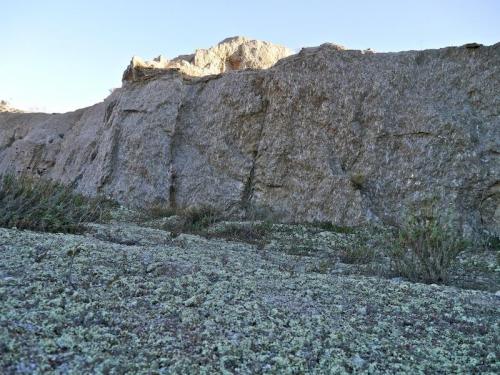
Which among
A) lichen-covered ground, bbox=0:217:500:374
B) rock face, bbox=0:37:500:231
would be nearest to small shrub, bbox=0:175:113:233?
lichen-covered ground, bbox=0:217:500:374

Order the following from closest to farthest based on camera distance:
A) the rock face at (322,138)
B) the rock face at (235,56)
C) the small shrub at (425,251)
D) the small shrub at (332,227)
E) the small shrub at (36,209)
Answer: the small shrub at (425,251) → the small shrub at (36,209) → the small shrub at (332,227) → the rock face at (322,138) → the rock face at (235,56)

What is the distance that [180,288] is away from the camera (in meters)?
3.64

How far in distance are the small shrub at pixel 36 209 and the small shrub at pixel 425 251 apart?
3898 mm

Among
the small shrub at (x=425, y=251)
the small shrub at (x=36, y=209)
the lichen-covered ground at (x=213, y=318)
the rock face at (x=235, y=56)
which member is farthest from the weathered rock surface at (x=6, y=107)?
the small shrub at (x=425, y=251)

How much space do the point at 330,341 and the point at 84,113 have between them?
66.0ft

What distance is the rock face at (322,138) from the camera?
33.4 feet

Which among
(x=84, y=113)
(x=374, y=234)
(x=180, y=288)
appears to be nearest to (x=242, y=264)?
(x=180, y=288)

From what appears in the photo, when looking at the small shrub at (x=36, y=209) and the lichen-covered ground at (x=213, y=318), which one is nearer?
the lichen-covered ground at (x=213, y=318)

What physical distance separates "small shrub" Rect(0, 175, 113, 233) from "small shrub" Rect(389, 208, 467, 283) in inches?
153

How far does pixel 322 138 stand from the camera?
11656 millimetres

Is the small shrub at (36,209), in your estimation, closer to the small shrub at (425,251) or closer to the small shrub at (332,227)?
the small shrub at (425,251)

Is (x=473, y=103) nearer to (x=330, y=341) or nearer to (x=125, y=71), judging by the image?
(x=330, y=341)

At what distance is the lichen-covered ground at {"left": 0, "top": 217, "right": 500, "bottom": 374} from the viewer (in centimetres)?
253

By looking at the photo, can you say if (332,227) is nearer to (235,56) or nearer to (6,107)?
(235,56)
